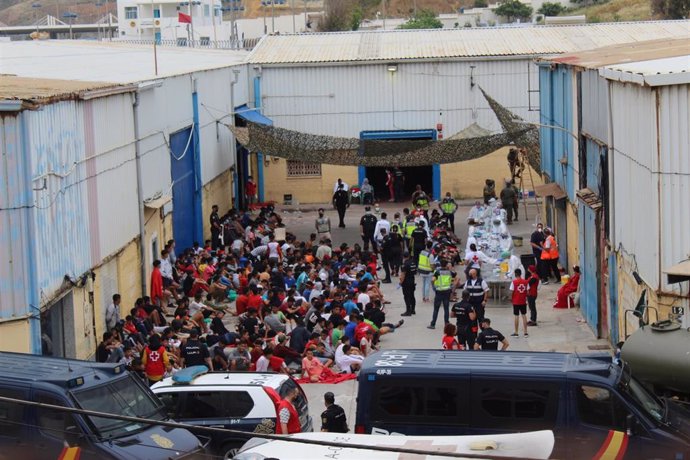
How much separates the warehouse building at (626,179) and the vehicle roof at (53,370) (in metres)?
7.36

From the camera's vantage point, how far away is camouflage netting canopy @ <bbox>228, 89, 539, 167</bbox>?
108 ft

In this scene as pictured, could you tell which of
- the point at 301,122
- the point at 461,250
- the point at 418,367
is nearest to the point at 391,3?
the point at 301,122

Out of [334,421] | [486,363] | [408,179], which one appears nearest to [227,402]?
[334,421]

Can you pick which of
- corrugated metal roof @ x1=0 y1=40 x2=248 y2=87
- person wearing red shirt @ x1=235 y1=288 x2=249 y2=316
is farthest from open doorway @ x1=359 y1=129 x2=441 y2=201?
person wearing red shirt @ x1=235 y1=288 x2=249 y2=316

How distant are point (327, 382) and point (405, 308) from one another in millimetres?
6286

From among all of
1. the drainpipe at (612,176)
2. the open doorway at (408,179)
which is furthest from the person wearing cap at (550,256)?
the open doorway at (408,179)

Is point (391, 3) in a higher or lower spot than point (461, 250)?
higher

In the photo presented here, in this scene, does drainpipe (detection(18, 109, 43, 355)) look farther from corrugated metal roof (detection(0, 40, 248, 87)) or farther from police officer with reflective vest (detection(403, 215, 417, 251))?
police officer with reflective vest (detection(403, 215, 417, 251))

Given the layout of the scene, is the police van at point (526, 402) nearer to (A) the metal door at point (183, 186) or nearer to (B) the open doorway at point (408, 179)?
(A) the metal door at point (183, 186)

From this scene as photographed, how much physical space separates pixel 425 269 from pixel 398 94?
17.2 metres

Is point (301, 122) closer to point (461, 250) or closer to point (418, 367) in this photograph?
point (461, 250)

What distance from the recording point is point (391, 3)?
124438 mm

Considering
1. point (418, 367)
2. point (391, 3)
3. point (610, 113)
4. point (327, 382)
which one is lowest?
point (327, 382)

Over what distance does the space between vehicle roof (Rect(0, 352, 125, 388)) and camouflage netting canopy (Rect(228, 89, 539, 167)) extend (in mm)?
20216
